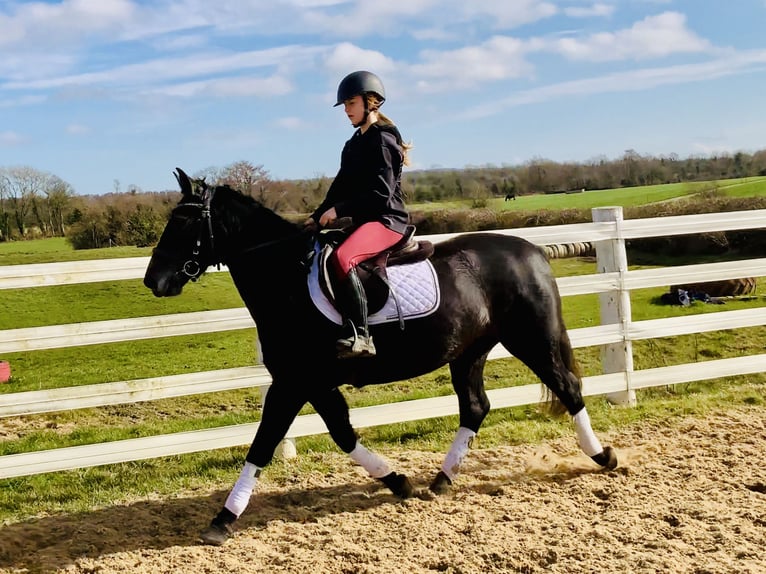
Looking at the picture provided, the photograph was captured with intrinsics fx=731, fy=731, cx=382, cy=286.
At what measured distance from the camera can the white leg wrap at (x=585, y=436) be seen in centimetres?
Result: 504

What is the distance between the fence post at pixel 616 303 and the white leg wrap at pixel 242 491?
396 centimetres

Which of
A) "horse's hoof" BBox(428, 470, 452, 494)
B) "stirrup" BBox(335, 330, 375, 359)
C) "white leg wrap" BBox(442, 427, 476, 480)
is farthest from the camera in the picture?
"white leg wrap" BBox(442, 427, 476, 480)

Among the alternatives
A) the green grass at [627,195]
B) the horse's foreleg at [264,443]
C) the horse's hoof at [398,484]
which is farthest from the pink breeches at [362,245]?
the green grass at [627,195]

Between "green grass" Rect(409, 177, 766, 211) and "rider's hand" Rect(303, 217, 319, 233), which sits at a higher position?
"rider's hand" Rect(303, 217, 319, 233)

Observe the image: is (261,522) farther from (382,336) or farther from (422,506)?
(382,336)

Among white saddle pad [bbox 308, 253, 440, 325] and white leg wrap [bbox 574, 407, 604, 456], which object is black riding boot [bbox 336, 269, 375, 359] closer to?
white saddle pad [bbox 308, 253, 440, 325]

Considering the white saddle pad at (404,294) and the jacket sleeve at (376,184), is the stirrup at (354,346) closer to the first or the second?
the white saddle pad at (404,294)

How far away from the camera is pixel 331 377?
439 centimetres

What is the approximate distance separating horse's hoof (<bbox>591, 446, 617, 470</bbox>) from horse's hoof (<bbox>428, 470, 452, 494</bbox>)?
1037 mm

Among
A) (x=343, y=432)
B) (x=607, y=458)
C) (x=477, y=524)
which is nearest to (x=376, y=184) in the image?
(x=343, y=432)

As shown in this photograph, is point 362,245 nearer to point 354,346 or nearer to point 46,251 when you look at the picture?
point 354,346

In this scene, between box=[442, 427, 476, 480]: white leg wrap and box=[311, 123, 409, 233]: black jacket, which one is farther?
box=[442, 427, 476, 480]: white leg wrap

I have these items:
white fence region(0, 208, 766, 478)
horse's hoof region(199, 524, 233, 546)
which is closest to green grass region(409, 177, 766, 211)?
white fence region(0, 208, 766, 478)

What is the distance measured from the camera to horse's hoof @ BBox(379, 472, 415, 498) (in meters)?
4.75
